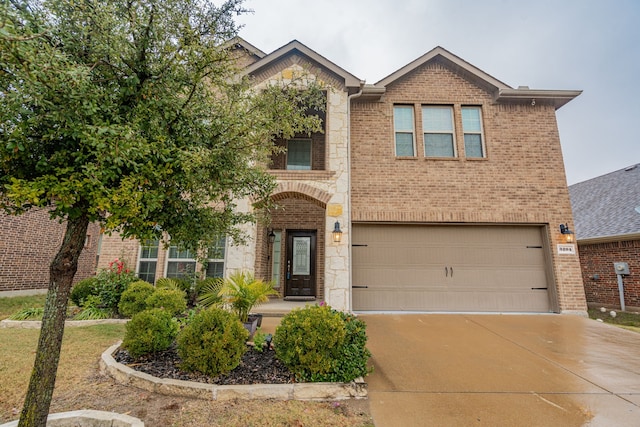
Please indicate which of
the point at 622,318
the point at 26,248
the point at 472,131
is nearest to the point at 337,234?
the point at 472,131

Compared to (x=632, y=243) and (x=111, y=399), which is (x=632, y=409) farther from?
(x=632, y=243)

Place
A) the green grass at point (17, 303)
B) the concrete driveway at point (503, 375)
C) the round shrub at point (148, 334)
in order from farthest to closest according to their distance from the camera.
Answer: the green grass at point (17, 303)
the round shrub at point (148, 334)
the concrete driveway at point (503, 375)

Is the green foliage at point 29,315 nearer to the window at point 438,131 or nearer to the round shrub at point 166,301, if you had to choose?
the round shrub at point 166,301

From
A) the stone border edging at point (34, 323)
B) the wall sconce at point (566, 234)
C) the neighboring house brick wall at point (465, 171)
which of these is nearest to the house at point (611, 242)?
the wall sconce at point (566, 234)

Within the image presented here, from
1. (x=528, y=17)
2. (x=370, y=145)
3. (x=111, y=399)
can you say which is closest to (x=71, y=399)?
(x=111, y=399)

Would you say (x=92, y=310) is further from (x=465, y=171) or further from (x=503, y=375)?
(x=465, y=171)

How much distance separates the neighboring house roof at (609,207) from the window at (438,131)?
20.4 ft

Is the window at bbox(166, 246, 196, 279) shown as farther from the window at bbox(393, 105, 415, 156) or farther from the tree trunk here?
the window at bbox(393, 105, 415, 156)

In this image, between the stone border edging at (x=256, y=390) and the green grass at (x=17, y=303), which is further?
the green grass at (x=17, y=303)

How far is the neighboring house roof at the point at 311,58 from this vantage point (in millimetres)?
7730

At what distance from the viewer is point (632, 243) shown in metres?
8.73

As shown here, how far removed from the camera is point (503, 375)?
11.8ft

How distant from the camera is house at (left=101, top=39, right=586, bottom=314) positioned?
7.58m

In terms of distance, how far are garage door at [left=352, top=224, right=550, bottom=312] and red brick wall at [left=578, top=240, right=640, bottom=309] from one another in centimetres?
355
